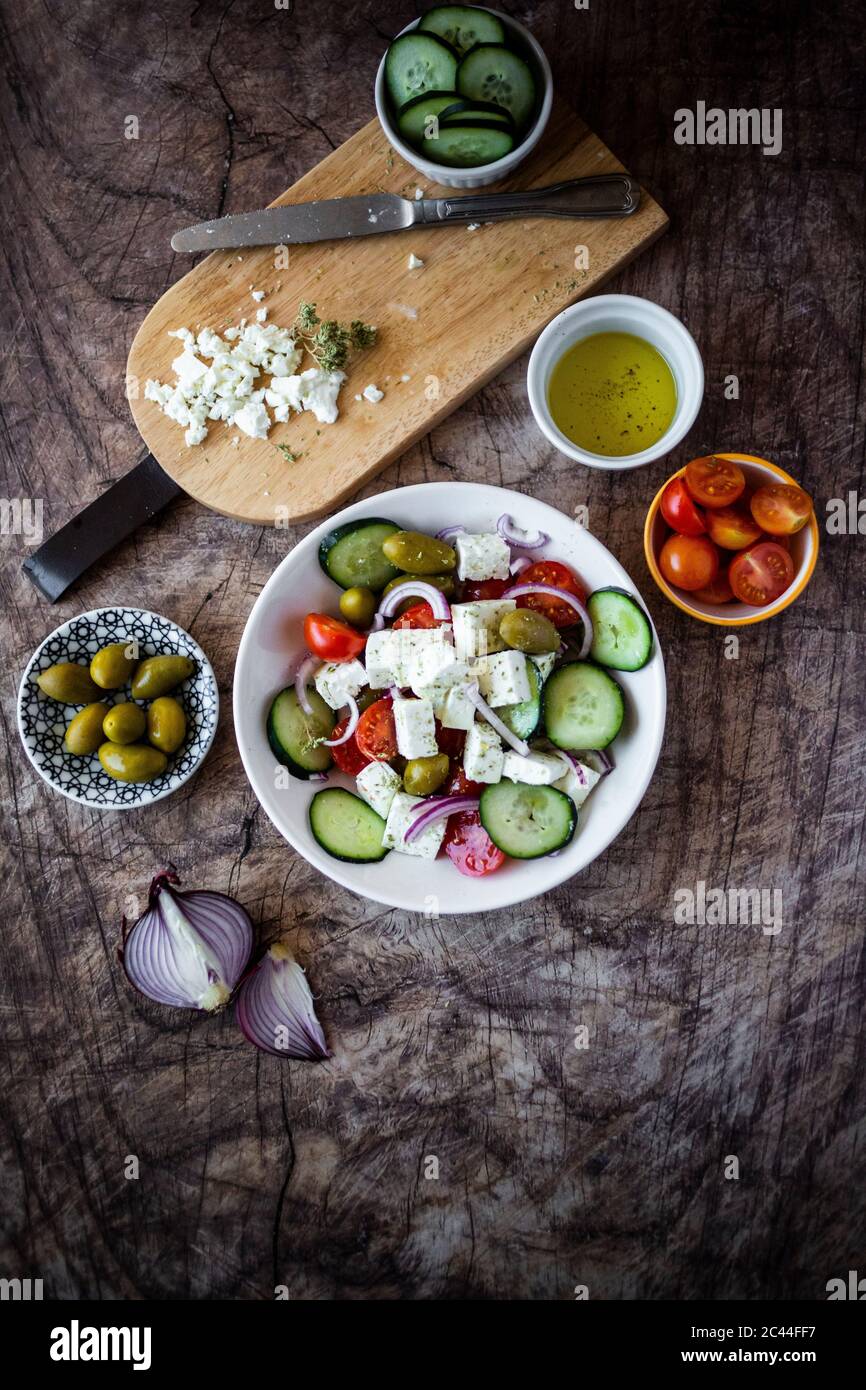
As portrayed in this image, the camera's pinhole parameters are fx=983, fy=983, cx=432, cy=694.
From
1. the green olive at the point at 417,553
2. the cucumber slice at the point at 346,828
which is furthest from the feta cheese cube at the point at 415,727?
the green olive at the point at 417,553

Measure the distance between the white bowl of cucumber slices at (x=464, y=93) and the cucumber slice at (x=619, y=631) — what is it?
1.12 metres

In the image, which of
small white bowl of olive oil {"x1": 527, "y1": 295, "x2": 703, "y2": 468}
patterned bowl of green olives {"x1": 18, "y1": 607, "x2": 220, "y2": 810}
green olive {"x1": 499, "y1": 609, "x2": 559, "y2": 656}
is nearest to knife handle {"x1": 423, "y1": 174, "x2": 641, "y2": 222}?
small white bowl of olive oil {"x1": 527, "y1": 295, "x2": 703, "y2": 468}

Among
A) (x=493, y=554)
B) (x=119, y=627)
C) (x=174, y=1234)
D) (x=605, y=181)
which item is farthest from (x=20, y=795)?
(x=605, y=181)

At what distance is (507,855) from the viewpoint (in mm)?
2295

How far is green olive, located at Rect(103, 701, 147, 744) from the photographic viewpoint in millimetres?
2441

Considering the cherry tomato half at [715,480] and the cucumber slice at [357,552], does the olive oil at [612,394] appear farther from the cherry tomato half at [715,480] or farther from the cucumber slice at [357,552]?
the cucumber slice at [357,552]

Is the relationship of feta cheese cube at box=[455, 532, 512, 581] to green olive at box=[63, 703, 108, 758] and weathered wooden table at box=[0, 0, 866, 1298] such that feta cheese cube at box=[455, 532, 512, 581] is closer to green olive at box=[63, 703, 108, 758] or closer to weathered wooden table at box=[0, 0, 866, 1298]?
weathered wooden table at box=[0, 0, 866, 1298]

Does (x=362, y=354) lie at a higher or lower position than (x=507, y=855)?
higher

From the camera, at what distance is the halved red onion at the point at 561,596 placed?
90.3 inches

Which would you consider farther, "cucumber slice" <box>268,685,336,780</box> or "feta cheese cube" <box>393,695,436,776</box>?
"cucumber slice" <box>268,685,336,780</box>

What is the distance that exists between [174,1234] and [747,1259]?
1551 mm

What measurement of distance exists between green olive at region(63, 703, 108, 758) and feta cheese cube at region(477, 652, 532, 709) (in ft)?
3.26

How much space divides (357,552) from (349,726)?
42 cm
